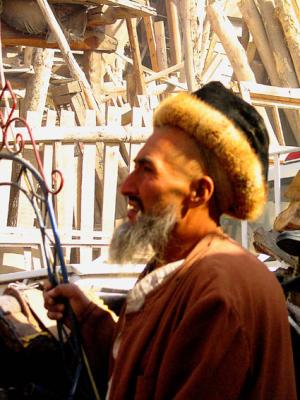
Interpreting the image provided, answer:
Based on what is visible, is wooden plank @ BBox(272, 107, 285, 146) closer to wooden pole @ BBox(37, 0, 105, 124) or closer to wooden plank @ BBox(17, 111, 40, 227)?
wooden pole @ BBox(37, 0, 105, 124)

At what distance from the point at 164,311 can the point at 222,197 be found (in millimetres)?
386

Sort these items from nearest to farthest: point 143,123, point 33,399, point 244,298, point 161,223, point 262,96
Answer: point 244,298
point 161,223
point 33,399
point 143,123
point 262,96

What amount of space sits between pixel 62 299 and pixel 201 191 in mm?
538

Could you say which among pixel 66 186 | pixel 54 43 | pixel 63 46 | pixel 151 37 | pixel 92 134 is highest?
pixel 151 37

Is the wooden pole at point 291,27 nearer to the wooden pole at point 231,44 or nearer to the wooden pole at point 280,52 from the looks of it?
the wooden pole at point 280,52

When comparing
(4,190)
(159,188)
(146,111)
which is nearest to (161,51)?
(146,111)

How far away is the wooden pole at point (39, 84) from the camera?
29.0ft

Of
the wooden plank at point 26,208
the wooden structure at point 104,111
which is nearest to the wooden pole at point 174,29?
the wooden structure at point 104,111

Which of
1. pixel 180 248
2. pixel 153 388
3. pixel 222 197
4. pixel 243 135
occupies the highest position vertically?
pixel 243 135

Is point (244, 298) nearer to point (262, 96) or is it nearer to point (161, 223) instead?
point (161, 223)

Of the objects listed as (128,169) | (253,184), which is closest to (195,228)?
(253,184)

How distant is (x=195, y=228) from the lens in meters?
2.06

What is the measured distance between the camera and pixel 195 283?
182cm

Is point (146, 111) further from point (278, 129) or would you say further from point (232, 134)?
point (232, 134)
